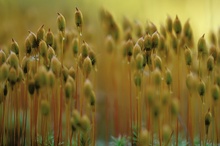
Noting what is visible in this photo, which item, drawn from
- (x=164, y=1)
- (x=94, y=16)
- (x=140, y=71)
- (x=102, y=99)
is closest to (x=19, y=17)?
(x=102, y=99)

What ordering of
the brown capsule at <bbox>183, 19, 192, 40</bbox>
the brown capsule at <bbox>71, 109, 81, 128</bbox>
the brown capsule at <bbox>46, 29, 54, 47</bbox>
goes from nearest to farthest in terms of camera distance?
the brown capsule at <bbox>71, 109, 81, 128</bbox>, the brown capsule at <bbox>46, 29, 54, 47</bbox>, the brown capsule at <bbox>183, 19, 192, 40</bbox>

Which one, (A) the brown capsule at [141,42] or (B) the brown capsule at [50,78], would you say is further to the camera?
(A) the brown capsule at [141,42]

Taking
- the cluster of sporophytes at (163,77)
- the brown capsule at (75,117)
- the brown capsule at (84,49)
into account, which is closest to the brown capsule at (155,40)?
the cluster of sporophytes at (163,77)

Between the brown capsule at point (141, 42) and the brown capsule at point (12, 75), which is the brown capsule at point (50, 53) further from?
the brown capsule at point (141, 42)

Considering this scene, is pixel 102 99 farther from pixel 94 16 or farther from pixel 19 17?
pixel 94 16

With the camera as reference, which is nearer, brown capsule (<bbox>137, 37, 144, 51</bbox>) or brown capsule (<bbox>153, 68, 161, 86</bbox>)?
brown capsule (<bbox>153, 68, 161, 86</bbox>)

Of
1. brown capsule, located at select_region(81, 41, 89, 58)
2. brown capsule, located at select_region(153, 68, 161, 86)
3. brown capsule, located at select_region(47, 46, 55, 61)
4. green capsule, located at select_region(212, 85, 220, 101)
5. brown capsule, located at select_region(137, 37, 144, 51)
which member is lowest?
green capsule, located at select_region(212, 85, 220, 101)

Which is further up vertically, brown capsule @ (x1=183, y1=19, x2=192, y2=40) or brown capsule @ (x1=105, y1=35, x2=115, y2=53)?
brown capsule @ (x1=105, y1=35, x2=115, y2=53)

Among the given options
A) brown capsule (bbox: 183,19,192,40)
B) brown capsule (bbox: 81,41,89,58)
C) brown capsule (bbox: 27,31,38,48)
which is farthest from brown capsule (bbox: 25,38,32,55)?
brown capsule (bbox: 183,19,192,40)

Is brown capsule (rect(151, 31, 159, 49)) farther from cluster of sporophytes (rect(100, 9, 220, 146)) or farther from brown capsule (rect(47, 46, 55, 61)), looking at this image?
brown capsule (rect(47, 46, 55, 61))

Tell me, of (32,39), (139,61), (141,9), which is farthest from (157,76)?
(141,9)

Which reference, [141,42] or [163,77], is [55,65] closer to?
[141,42]
